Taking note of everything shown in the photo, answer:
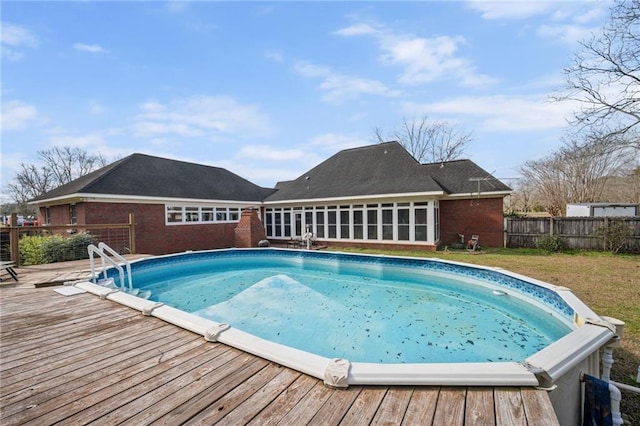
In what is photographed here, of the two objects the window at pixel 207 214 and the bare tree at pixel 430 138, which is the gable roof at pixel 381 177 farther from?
the bare tree at pixel 430 138

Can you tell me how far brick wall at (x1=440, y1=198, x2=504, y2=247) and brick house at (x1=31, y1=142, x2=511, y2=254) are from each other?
0.04 metres

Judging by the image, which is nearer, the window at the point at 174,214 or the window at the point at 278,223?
the window at the point at 174,214

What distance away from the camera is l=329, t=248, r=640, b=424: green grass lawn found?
3.40 m

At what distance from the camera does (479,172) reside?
14305mm

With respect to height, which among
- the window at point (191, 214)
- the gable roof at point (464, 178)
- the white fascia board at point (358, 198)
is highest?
the gable roof at point (464, 178)

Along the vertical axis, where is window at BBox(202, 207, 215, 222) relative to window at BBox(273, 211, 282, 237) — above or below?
above

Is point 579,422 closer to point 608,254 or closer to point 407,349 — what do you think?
point 407,349

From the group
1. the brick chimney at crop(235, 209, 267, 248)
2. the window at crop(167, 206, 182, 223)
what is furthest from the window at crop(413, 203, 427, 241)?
the window at crop(167, 206, 182, 223)

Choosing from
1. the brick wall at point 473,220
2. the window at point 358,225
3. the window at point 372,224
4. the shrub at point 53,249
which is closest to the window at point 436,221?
the brick wall at point 473,220

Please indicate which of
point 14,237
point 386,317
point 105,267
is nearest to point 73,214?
point 14,237

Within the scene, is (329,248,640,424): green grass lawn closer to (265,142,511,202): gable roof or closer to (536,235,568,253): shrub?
(536,235,568,253): shrub

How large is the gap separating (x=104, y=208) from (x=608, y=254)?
21.0 m

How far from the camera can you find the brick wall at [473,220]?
43.6 ft

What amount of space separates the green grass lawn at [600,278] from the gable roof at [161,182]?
31.7ft
